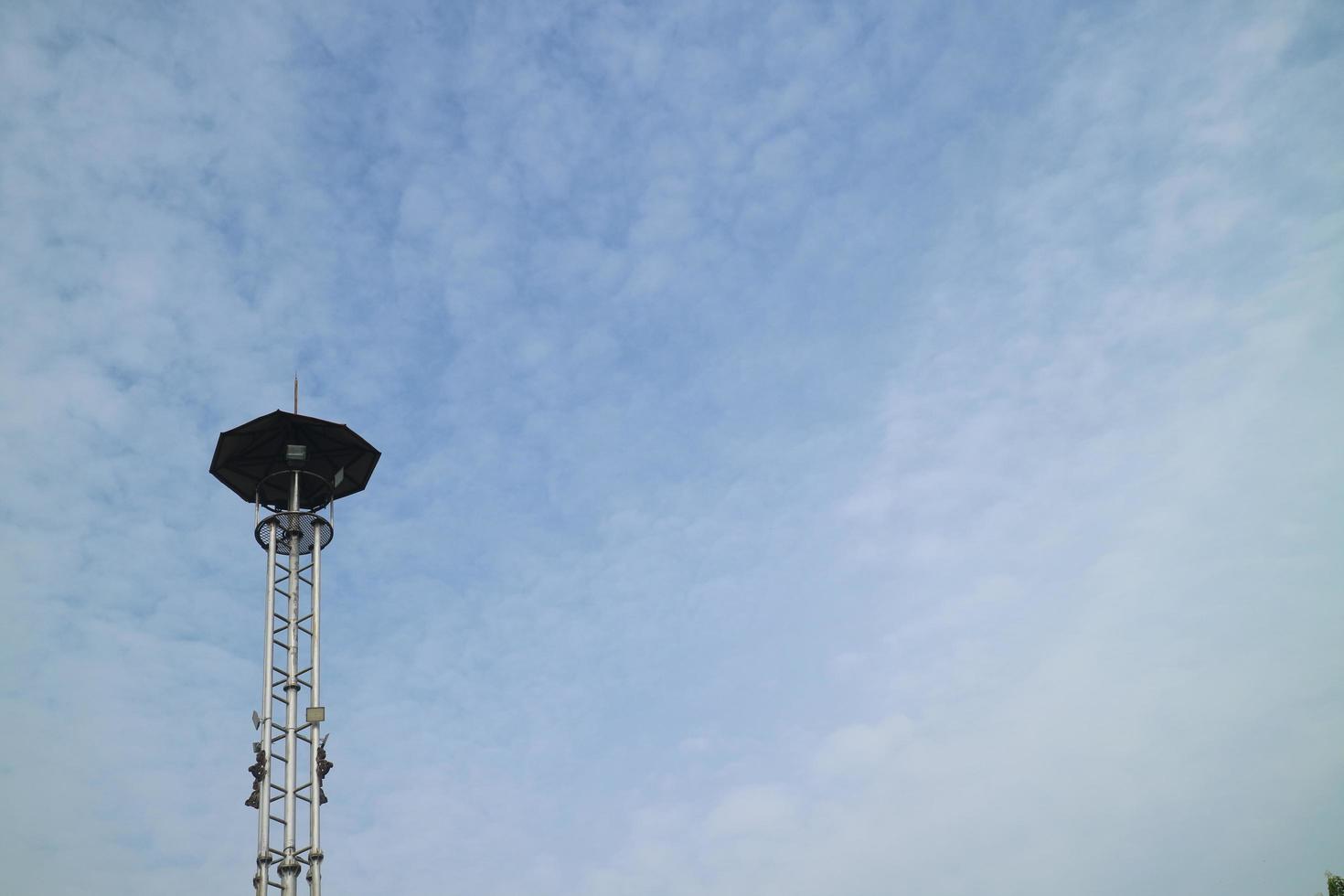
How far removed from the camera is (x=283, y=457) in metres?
29.5

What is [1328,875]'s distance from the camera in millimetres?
43719

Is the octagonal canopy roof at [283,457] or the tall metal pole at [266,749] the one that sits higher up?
the octagonal canopy roof at [283,457]

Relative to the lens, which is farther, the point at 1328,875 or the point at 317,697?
the point at 1328,875

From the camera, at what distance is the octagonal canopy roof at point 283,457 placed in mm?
29047

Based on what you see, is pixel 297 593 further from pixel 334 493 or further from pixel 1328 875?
pixel 1328 875

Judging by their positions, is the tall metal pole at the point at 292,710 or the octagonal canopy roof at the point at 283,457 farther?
the octagonal canopy roof at the point at 283,457

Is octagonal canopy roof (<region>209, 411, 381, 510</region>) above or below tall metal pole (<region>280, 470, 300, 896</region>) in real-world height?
above

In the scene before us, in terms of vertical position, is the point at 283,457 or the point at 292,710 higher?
the point at 283,457

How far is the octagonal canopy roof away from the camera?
2905cm

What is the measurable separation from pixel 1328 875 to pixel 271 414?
41330 millimetres

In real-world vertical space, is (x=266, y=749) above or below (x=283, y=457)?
below

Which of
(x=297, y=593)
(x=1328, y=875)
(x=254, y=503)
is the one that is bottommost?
(x=1328, y=875)

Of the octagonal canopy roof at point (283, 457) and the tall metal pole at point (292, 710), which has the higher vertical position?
the octagonal canopy roof at point (283, 457)

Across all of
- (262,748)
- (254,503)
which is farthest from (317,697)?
(254,503)
